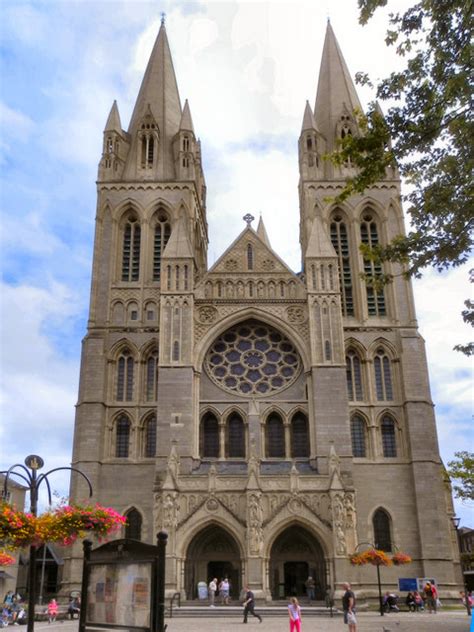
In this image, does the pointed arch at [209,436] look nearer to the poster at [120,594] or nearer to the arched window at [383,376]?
the arched window at [383,376]

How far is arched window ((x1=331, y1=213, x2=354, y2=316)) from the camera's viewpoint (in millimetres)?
40812

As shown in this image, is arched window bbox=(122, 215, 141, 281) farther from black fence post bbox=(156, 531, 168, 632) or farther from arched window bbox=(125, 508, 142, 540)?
black fence post bbox=(156, 531, 168, 632)

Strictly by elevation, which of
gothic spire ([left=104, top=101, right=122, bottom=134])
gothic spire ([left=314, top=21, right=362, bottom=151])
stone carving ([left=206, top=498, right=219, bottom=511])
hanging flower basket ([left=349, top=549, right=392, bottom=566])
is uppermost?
gothic spire ([left=314, top=21, right=362, bottom=151])

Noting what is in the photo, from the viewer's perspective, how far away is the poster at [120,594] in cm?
1076

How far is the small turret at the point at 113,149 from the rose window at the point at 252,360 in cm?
1393

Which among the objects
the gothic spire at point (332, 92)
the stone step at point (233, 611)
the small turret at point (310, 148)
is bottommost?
the stone step at point (233, 611)

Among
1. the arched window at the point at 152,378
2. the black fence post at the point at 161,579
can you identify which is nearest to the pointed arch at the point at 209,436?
the arched window at the point at 152,378

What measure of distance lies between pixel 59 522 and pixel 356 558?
17.2 m

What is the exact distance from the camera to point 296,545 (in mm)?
34094

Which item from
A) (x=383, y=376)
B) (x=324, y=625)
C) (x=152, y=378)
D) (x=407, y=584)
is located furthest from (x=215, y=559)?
(x=383, y=376)

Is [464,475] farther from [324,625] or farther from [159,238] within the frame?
[159,238]

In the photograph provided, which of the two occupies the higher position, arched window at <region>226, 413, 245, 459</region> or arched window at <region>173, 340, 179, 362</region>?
arched window at <region>173, 340, 179, 362</region>

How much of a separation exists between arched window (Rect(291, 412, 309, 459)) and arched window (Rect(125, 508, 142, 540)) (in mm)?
8780

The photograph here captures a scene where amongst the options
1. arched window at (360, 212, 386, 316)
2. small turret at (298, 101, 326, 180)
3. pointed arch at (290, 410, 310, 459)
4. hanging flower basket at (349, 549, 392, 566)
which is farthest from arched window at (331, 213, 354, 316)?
hanging flower basket at (349, 549, 392, 566)
